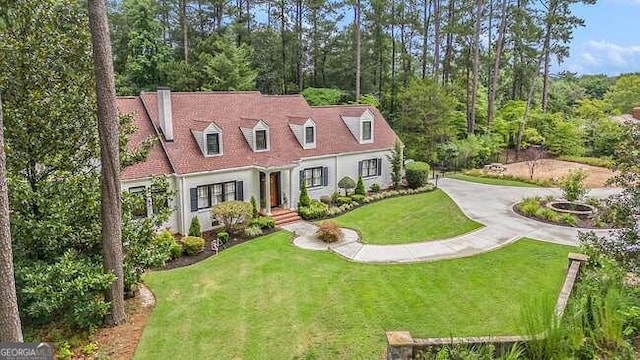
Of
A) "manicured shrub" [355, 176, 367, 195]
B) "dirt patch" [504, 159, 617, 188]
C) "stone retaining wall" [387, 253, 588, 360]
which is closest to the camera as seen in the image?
"stone retaining wall" [387, 253, 588, 360]

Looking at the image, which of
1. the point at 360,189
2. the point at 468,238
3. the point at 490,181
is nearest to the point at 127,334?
the point at 468,238

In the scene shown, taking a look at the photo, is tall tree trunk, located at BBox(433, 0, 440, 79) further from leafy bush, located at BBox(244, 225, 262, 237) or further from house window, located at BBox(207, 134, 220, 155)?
leafy bush, located at BBox(244, 225, 262, 237)

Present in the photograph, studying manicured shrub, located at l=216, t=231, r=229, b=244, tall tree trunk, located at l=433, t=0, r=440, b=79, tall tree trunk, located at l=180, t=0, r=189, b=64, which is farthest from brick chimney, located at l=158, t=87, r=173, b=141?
tall tree trunk, located at l=433, t=0, r=440, b=79

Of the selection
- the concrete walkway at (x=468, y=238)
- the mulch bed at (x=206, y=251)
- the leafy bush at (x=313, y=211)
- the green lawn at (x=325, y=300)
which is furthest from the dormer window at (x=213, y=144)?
the green lawn at (x=325, y=300)

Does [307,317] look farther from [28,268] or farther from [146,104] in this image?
[146,104]

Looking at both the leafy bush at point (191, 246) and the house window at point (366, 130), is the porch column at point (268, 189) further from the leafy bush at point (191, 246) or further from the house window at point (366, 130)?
the house window at point (366, 130)
